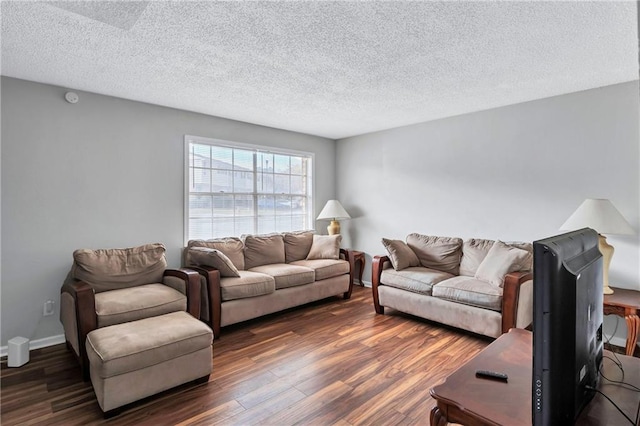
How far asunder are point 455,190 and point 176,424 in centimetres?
384

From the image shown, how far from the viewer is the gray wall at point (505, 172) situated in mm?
3150

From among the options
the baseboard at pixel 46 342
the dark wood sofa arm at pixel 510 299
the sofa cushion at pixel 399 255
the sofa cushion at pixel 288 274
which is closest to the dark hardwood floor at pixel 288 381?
the baseboard at pixel 46 342

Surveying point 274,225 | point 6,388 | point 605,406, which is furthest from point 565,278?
point 274,225

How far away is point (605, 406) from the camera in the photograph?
3.15ft

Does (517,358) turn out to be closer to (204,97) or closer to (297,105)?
(297,105)

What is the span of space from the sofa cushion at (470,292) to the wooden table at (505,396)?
73.0 inches

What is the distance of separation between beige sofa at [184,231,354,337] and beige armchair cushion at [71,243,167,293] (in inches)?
14.6

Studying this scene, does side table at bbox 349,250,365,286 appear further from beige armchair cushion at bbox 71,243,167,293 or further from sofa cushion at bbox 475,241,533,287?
beige armchair cushion at bbox 71,243,167,293

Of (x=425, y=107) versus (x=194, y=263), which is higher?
(x=425, y=107)

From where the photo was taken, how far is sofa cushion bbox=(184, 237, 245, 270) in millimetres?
3906

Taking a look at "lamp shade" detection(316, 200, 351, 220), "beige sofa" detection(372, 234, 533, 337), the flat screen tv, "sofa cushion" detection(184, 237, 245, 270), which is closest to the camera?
the flat screen tv

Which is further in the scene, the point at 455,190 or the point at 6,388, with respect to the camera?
the point at 455,190

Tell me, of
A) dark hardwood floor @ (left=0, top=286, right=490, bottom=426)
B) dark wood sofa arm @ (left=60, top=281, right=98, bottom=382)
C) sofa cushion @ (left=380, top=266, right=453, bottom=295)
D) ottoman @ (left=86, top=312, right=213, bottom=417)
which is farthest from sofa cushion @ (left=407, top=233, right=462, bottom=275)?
dark wood sofa arm @ (left=60, top=281, right=98, bottom=382)

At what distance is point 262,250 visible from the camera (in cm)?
436
